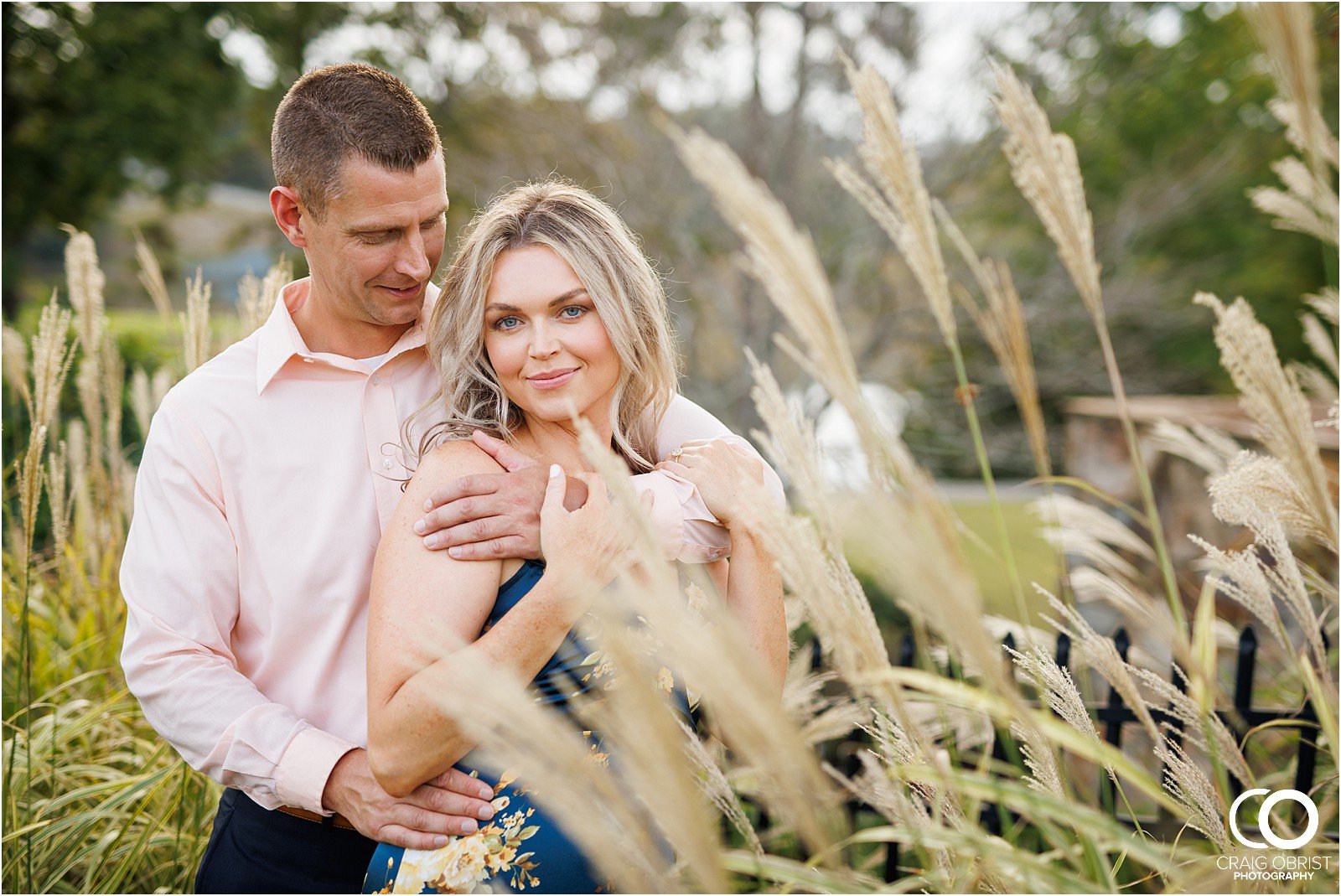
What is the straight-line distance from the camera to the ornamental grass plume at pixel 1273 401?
4.18 feet

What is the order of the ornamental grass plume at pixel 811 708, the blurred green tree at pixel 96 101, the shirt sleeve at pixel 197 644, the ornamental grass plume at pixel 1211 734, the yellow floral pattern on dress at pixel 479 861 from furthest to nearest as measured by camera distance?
the blurred green tree at pixel 96 101
the ornamental grass plume at pixel 811 708
the shirt sleeve at pixel 197 644
the yellow floral pattern on dress at pixel 479 861
the ornamental grass plume at pixel 1211 734

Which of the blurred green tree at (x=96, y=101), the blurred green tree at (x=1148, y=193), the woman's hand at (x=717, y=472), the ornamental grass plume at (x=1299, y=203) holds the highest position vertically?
the blurred green tree at (x=96, y=101)

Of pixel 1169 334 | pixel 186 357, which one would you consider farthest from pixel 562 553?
pixel 1169 334

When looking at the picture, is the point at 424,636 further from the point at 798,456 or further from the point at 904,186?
the point at 904,186

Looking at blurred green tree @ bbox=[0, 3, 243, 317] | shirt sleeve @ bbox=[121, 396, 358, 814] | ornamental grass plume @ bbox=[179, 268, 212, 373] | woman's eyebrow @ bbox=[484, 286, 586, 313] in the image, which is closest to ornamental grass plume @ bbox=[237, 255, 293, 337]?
ornamental grass plume @ bbox=[179, 268, 212, 373]

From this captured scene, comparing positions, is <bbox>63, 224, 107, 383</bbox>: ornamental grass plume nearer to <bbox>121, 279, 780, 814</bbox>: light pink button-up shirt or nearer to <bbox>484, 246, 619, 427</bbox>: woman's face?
<bbox>121, 279, 780, 814</bbox>: light pink button-up shirt

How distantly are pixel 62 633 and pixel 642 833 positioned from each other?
9.72 feet

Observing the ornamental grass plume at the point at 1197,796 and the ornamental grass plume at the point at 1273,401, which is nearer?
the ornamental grass plume at the point at 1273,401

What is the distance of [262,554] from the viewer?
2117 millimetres

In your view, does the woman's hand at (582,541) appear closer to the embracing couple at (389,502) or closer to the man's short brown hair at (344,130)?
the embracing couple at (389,502)

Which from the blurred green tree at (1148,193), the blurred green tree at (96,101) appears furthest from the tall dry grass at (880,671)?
the blurred green tree at (96,101)

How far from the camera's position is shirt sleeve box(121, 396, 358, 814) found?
6.44ft

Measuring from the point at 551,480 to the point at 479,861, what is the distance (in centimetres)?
67

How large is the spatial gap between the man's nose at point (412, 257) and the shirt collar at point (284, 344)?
0.11 meters
